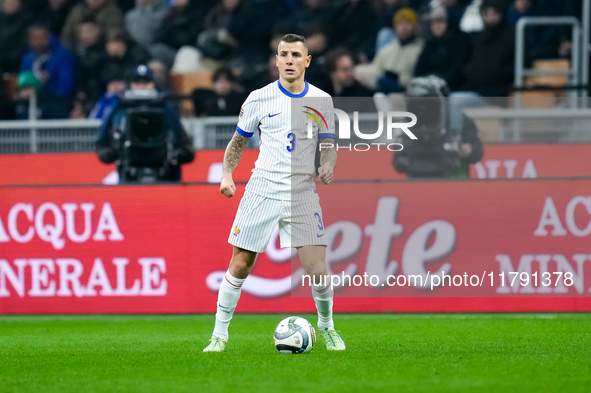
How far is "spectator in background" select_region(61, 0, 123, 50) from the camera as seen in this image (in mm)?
15453

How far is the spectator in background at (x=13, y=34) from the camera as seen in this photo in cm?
1554

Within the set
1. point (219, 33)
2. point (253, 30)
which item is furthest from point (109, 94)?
point (253, 30)

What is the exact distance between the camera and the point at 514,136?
12.1 m

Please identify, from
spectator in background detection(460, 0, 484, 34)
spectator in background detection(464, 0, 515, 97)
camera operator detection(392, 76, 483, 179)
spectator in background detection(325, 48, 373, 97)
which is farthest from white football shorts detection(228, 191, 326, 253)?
spectator in background detection(460, 0, 484, 34)

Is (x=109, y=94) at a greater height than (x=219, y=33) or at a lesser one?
lesser

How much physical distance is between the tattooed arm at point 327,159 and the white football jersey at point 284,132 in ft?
0.16

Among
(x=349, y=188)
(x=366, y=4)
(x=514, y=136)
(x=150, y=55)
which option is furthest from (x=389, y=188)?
(x=150, y=55)

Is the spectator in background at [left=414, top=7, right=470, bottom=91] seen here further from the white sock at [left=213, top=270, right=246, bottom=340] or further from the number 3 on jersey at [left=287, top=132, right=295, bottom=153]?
the white sock at [left=213, top=270, right=246, bottom=340]

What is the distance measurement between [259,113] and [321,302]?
51.3 inches

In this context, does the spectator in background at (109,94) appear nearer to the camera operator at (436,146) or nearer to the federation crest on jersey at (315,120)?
the camera operator at (436,146)

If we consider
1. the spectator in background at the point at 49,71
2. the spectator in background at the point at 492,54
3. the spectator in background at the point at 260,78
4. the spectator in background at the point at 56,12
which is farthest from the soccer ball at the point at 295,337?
the spectator in background at the point at 56,12

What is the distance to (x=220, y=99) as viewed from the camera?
13219mm

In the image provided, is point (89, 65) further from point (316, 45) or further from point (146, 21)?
point (316, 45)

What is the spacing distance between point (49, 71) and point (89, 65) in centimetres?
55
